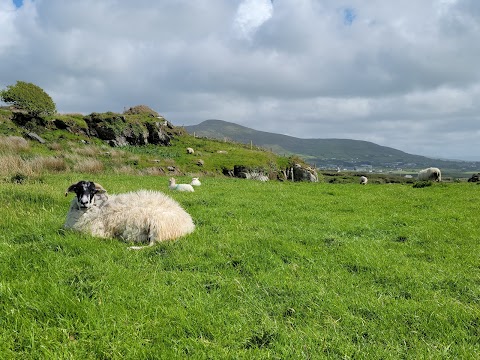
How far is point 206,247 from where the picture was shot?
7.69 meters

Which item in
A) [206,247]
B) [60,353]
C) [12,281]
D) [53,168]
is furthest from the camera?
[53,168]

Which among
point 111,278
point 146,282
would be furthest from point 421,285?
point 111,278

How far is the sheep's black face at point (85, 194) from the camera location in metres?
8.32

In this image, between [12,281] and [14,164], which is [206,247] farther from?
[14,164]

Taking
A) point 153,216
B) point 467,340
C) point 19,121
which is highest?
point 19,121

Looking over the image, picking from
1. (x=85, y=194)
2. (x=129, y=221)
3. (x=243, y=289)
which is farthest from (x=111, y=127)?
(x=243, y=289)

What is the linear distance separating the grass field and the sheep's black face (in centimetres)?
85

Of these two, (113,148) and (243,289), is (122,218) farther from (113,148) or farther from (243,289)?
(113,148)

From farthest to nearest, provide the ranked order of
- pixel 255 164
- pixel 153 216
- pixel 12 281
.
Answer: pixel 255 164 → pixel 153 216 → pixel 12 281

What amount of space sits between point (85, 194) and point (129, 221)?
4.43ft

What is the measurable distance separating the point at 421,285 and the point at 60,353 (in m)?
6.18

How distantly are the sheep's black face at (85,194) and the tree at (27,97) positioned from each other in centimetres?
5178

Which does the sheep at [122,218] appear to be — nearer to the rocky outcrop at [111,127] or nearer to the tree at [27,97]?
the rocky outcrop at [111,127]

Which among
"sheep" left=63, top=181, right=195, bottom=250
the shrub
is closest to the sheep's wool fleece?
"sheep" left=63, top=181, right=195, bottom=250
